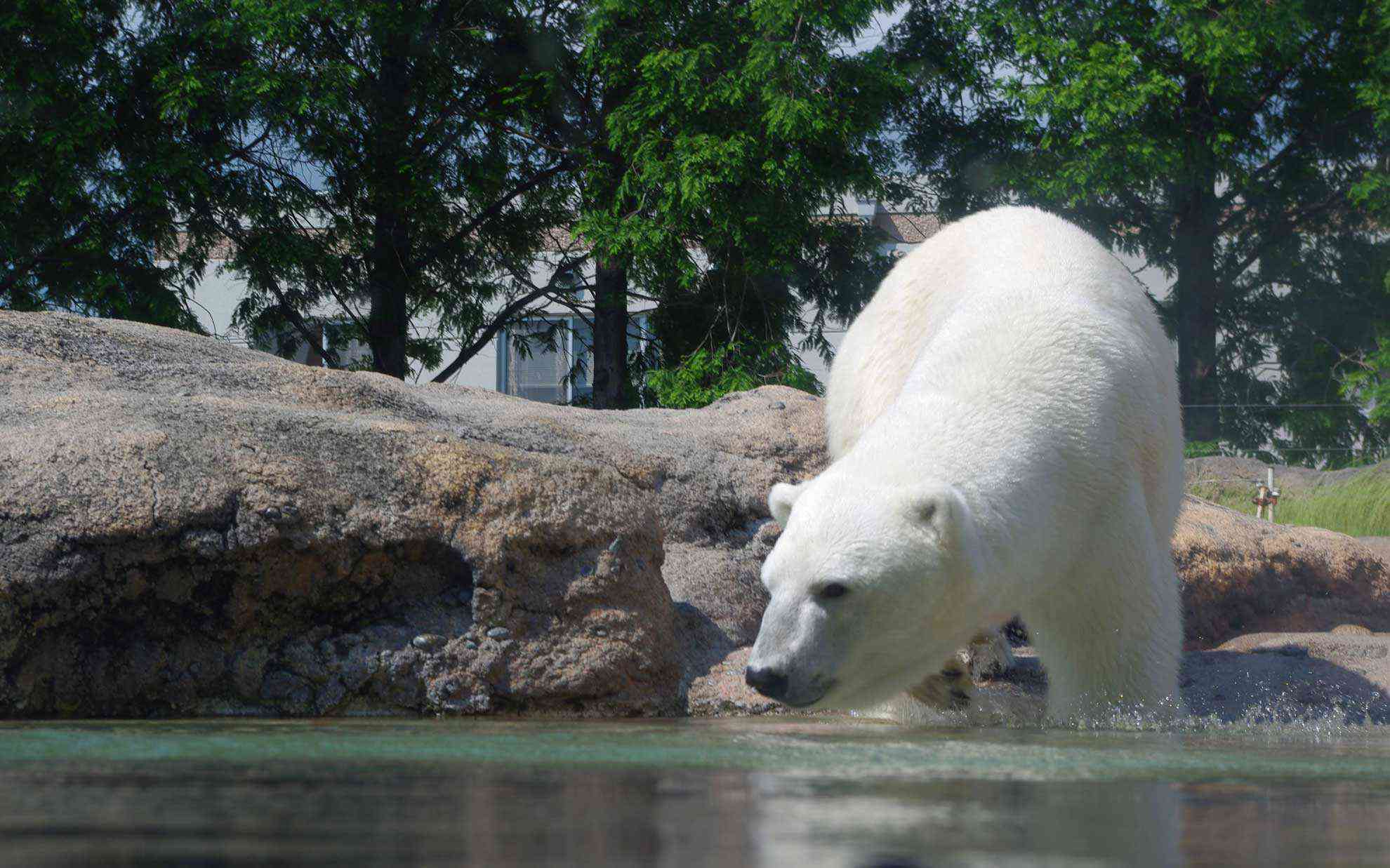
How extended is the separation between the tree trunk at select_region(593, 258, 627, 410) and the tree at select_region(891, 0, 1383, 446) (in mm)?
6339

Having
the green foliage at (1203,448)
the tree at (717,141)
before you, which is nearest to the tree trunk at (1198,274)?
the green foliage at (1203,448)

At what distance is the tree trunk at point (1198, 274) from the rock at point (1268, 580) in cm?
1414

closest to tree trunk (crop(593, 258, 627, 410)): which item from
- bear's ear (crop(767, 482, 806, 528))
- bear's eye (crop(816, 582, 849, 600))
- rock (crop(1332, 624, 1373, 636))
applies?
rock (crop(1332, 624, 1373, 636))

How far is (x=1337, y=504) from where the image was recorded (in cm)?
1237

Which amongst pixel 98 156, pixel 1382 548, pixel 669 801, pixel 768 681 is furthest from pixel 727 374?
pixel 669 801

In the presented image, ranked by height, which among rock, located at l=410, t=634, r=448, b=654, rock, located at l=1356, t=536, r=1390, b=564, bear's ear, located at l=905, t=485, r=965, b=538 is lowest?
rock, located at l=410, t=634, r=448, b=654

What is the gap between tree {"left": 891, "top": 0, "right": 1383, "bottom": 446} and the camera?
62.0ft

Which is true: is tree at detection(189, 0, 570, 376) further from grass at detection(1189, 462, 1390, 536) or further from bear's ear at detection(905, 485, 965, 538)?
bear's ear at detection(905, 485, 965, 538)

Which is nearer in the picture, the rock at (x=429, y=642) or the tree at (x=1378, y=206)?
the rock at (x=429, y=642)

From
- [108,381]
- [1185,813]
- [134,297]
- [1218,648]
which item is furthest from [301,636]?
[134,297]

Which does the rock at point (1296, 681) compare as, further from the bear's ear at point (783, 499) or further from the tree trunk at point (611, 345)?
the tree trunk at point (611, 345)

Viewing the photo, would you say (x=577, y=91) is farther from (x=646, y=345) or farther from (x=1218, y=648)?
(x=1218, y=648)

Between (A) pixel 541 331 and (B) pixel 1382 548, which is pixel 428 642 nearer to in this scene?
(B) pixel 1382 548

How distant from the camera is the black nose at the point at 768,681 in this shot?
3.31 metres
